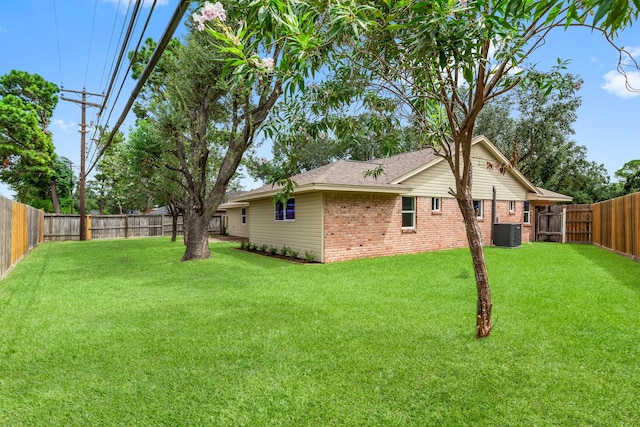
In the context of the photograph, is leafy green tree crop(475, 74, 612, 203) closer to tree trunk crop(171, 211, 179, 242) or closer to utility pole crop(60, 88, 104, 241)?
tree trunk crop(171, 211, 179, 242)

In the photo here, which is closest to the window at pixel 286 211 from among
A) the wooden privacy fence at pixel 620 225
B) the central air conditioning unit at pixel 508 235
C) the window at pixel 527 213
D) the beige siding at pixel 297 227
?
the beige siding at pixel 297 227

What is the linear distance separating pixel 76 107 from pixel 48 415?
70.3 feet

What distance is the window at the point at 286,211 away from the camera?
13.3 m

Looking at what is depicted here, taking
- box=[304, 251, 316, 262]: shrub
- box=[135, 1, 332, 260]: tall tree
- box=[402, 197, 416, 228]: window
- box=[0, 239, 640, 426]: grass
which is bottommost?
box=[0, 239, 640, 426]: grass

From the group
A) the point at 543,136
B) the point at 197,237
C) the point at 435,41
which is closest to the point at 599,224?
the point at 543,136

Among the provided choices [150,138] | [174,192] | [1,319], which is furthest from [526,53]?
[174,192]

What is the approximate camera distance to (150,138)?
514 inches

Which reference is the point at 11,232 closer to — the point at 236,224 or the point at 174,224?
the point at 174,224

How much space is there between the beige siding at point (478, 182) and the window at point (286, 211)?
4.32 m

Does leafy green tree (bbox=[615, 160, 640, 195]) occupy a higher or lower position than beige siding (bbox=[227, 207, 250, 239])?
higher

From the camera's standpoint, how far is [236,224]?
24.5 metres

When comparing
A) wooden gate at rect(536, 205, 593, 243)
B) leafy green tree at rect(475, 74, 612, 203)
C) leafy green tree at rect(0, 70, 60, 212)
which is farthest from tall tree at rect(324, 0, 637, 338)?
leafy green tree at rect(0, 70, 60, 212)

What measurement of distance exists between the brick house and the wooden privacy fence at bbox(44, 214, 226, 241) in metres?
10.3

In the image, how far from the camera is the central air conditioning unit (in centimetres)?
1519
